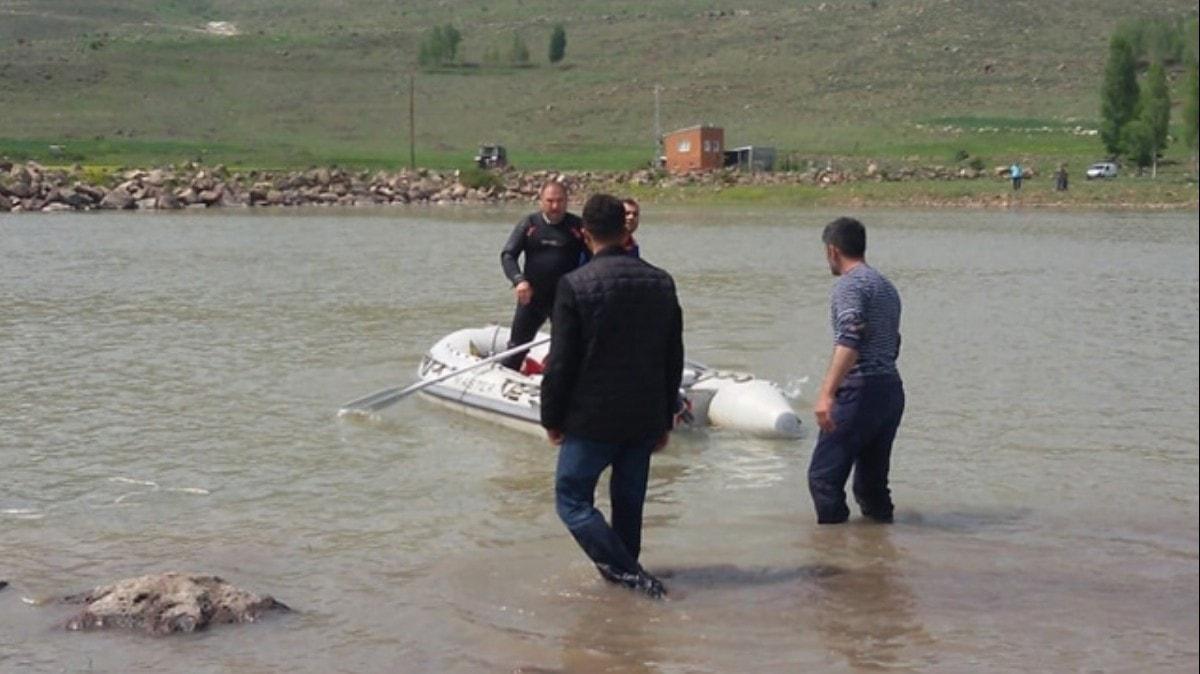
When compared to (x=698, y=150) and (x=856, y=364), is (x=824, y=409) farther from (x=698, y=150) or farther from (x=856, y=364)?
(x=698, y=150)

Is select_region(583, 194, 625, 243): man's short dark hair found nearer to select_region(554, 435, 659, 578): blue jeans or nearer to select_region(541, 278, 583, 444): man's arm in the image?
select_region(541, 278, 583, 444): man's arm

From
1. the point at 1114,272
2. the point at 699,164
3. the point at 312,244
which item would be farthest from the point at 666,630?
the point at 699,164

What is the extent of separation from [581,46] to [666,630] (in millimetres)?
110096

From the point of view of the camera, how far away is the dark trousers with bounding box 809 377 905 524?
351 inches

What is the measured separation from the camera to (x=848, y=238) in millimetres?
8867

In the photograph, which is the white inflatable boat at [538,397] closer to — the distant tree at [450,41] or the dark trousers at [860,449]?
the dark trousers at [860,449]

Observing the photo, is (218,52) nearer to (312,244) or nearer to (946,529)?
(312,244)

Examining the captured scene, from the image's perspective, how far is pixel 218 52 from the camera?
105250mm

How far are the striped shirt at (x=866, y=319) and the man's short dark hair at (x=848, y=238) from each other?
0.27 ft

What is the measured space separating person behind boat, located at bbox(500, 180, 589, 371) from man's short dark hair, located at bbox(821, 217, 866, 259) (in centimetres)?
309

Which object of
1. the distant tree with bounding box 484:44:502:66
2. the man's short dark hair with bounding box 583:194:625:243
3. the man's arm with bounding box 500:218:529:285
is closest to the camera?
the man's short dark hair with bounding box 583:194:625:243

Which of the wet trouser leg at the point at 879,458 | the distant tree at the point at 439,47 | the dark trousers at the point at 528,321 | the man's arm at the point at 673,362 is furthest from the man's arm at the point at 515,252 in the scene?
the distant tree at the point at 439,47

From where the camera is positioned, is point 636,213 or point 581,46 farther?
point 581,46

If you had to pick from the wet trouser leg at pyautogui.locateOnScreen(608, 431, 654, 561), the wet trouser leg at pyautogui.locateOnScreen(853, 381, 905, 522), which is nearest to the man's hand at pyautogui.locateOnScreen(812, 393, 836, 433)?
the wet trouser leg at pyautogui.locateOnScreen(853, 381, 905, 522)
